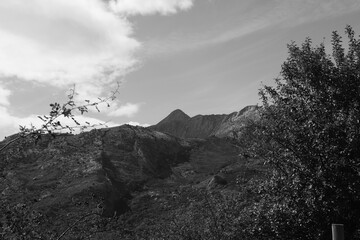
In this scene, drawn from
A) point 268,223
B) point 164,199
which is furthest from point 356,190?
point 164,199

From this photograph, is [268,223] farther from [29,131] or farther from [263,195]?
[29,131]

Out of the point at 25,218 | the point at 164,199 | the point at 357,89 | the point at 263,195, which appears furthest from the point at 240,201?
the point at 164,199

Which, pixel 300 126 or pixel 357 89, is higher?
pixel 357 89

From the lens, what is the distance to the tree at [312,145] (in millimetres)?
Answer: 14906

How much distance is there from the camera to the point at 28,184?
510ft

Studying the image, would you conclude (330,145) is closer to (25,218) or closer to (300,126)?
(300,126)

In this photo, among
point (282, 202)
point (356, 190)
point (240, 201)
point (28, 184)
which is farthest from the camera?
point (28, 184)

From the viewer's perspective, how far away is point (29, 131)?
5.65m

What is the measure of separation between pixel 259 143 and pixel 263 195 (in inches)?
115

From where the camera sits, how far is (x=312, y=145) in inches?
613

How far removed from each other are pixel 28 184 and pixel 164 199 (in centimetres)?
5726

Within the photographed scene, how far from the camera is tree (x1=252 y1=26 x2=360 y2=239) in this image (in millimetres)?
14906

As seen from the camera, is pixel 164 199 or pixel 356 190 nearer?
pixel 356 190

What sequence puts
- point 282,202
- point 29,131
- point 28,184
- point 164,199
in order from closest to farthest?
1. point 29,131
2. point 282,202
3. point 28,184
4. point 164,199
